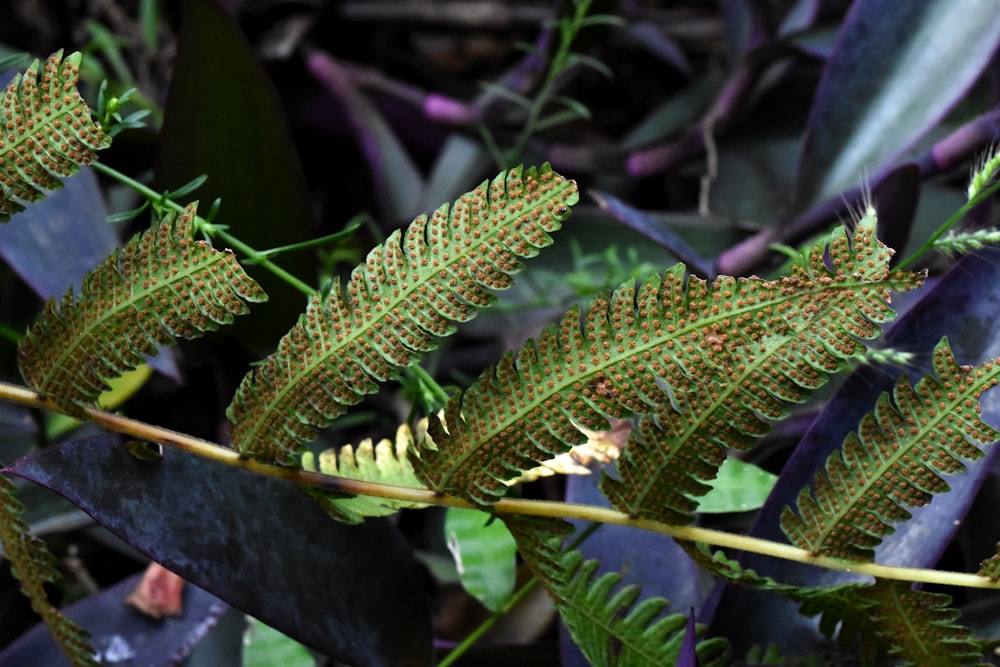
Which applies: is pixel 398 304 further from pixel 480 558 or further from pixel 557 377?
pixel 480 558

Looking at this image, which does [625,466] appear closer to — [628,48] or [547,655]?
[547,655]

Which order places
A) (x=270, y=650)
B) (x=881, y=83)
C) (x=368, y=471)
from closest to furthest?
(x=368, y=471) → (x=270, y=650) → (x=881, y=83)

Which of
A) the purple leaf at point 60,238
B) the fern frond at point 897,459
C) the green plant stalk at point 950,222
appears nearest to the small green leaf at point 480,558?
the fern frond at point 897,459

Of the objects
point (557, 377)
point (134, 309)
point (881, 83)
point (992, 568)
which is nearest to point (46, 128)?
point (134, 309)

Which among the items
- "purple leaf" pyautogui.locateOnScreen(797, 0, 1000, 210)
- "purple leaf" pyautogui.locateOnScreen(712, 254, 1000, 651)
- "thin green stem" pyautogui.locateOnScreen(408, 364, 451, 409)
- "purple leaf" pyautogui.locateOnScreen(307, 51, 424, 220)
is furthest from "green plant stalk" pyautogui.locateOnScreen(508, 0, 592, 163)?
"purple leaf" pyautogui.locateOnScreen(712, 254, 1000, 651)

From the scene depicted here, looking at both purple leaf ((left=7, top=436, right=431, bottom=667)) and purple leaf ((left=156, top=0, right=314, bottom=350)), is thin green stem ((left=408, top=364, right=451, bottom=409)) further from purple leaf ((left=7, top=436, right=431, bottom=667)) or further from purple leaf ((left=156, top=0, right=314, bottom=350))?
purple leaf ((left=156, top=0, right=314, bottom=350))

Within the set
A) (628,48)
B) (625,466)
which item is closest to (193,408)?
(625,466)
